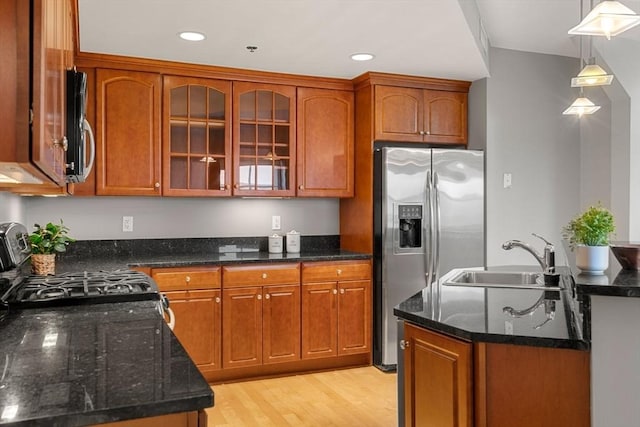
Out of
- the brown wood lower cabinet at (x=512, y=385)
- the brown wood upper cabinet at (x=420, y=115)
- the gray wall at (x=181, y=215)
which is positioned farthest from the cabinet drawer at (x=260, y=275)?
the brown wood lower cabinet at (x=512, y=385)

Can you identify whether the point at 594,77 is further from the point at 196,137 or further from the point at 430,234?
the point at 196,137

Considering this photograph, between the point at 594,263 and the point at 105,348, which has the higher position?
the point at 594,263

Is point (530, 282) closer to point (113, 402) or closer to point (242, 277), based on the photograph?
point (242, 277)

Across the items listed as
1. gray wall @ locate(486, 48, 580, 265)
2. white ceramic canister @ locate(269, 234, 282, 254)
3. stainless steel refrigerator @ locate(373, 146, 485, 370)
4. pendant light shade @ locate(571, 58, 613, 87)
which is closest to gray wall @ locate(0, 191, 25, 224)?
white ceramic canister @ locate(269, 234, 282, 254)

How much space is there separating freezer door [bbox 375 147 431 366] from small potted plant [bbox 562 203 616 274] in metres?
2.03

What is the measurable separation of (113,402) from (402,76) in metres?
3.77

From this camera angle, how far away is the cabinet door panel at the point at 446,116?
456 centimetres

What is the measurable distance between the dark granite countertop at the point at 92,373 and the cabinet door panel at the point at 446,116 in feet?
10.6

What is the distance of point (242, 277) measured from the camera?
3.94 meters

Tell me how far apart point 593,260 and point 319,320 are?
2.43 metres

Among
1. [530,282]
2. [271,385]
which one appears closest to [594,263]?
[530,282]

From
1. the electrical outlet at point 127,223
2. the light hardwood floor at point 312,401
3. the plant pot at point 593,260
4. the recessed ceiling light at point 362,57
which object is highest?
the recessed ceiling light at point 362,57

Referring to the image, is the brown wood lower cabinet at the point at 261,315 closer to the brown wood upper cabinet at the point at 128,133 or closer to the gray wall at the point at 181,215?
the gray wall at the point at 181,215

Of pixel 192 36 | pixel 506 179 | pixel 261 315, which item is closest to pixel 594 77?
pixel 506 179
